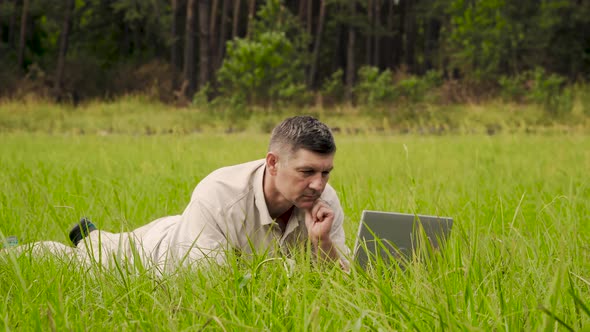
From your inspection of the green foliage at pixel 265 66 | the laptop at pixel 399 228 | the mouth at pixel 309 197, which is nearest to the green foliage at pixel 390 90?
the green foliage at pixel 265 66

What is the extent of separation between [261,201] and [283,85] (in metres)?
17.7

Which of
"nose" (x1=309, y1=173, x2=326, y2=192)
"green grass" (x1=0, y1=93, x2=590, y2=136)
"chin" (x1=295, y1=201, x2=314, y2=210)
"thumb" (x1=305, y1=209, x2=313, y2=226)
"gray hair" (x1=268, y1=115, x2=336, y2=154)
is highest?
"gray hair" (x1=268, y1=115, x2=336, y2=154)

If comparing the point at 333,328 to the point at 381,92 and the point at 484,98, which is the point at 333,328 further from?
the point at 484,98

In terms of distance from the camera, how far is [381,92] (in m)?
21.5

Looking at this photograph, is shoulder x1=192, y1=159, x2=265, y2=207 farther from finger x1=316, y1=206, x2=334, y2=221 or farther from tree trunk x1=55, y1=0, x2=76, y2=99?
tree trunk x1=55, y1=0, x2=76, y2=99

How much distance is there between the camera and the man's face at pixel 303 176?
11.0 ft

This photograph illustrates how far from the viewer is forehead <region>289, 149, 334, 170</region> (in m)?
3.36

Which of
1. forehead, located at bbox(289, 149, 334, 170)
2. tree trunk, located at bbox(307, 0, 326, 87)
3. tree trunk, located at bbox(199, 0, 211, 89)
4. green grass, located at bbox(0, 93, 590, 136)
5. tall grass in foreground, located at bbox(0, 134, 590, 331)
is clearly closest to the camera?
tall grass in foreground, located at bbox(0, 134, 590, 331)

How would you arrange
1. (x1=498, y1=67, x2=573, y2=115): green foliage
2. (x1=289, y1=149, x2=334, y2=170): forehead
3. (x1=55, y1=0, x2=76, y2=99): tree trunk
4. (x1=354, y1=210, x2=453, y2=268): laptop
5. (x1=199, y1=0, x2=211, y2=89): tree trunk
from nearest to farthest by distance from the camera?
(x1=354, y1=210, x2=453, y2=268): laptop
(x1=289, y1=149, x2=334, y2=170): forehead
(x1=498, y1=67, x2=573, y2=115): green foliage
(x1=199, y1=0, x2=211, y2=89): tree trunk
(x1=55, y1=0, x2=76, y2=99): tree trunk

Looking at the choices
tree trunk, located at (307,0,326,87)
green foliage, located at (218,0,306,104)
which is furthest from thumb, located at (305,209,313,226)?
tree trunk, located at (307,0,326,87)

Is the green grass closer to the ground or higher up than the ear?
closer to the ground

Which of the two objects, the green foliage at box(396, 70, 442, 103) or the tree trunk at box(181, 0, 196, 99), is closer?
the green foliage at box(396, 70, 442, 103)

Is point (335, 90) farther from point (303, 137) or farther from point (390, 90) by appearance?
point (303, 137)

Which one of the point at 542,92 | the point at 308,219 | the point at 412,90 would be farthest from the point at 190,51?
the point at 308,219
